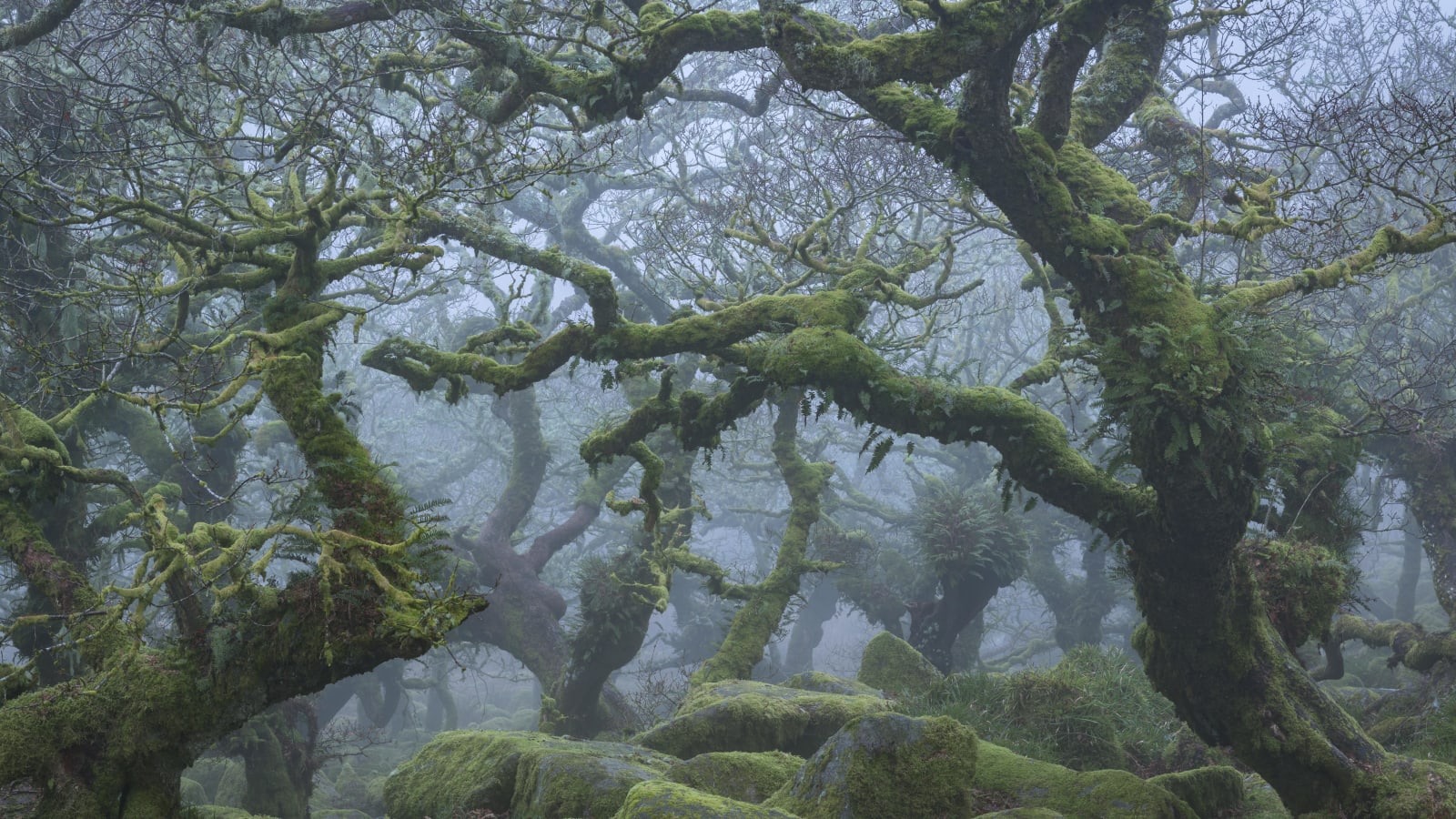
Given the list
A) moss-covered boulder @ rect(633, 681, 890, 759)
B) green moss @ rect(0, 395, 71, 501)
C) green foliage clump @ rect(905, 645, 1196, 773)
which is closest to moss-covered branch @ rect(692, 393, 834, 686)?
green foliage clump @ rect(905, 645, 1196, 773)

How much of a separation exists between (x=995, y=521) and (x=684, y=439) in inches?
435

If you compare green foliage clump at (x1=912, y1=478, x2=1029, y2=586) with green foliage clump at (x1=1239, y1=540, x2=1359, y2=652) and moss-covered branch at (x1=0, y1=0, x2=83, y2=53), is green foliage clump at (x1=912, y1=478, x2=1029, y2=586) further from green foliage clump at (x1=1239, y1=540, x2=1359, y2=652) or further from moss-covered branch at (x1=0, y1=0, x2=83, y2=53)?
moss-covered branch at (x1=0, y1=0, x2=83, y2=53)

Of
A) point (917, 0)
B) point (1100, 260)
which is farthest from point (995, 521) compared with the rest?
point (917, 0)

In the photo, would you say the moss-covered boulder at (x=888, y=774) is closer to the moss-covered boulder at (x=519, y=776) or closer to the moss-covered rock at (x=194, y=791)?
the moss-covered boulder at (x=519, y=776)

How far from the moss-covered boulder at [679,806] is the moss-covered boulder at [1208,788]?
13.5 ft

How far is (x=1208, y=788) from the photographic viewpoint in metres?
7.72

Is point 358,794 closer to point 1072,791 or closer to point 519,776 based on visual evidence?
point 519,776

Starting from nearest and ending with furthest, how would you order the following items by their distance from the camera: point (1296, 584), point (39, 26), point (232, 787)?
point (39, 26)
point (1296, 584)
point (232, 787)

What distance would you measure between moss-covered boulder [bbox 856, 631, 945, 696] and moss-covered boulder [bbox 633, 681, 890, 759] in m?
3.58

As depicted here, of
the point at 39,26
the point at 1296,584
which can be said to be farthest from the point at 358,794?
the point at 1296,584

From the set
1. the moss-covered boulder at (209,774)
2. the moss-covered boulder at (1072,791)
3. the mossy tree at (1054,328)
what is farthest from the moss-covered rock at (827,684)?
the moss-covered boulder at (209,774)

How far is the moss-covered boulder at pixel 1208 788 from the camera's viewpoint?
24.7 feet

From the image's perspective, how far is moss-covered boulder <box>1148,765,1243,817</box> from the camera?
752 centimetres

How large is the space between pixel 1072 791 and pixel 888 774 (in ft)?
6.36
